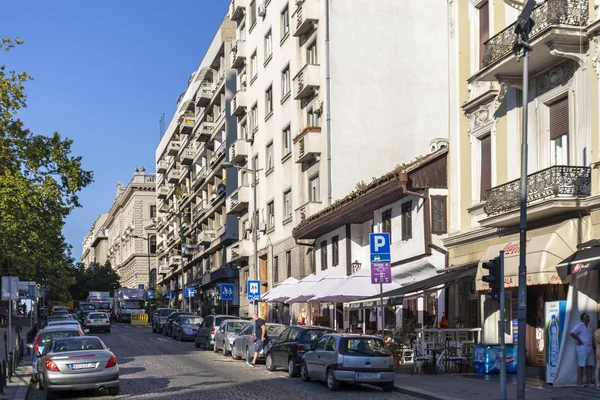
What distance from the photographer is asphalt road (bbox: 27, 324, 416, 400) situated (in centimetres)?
1994

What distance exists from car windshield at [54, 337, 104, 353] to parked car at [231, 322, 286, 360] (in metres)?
9.23

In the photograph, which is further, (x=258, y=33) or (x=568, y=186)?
(x=258, y=33)

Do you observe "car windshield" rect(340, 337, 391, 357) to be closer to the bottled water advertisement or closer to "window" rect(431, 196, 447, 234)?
the bottled water advertisement

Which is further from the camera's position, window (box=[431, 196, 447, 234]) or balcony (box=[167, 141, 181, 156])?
balcony (box=[167, 141, 181, 156])

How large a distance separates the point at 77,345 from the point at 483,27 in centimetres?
1479

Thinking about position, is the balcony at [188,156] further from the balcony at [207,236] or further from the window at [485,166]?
the window at [485,166]

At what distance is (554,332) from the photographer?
66.9 feet

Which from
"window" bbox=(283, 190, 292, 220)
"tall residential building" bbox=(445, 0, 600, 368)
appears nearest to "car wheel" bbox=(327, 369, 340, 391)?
"tall residential building" bbox=(445, 0, 600, 368)

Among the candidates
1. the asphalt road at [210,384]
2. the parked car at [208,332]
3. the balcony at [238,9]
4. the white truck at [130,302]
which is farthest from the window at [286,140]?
the white truck at [130,302]

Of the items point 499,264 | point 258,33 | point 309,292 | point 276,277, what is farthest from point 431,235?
point 258,33

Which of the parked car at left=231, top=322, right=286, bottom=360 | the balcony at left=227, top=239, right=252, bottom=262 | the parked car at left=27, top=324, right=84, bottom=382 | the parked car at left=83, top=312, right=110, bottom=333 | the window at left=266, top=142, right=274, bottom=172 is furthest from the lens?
the parked car at left=83, top=312, right=110, bottom=333

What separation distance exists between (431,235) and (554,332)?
994 centimetres

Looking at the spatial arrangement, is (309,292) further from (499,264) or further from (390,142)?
(499,264)

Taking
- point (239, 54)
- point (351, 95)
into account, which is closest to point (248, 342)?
point (351, 95)
